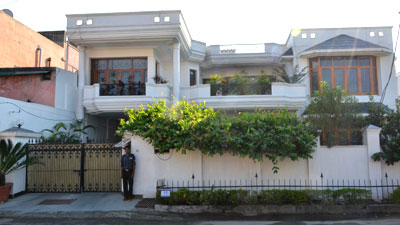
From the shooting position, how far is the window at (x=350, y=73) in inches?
619

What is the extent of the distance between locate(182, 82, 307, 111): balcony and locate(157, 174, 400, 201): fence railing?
618 cm

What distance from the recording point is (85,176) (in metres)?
10.8

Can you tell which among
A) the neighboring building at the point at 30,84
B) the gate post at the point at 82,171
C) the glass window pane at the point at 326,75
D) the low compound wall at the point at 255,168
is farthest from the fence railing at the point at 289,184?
the glass window pane at the point at 326,75

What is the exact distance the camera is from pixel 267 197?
331 inches

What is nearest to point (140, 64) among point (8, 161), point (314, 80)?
point (8, 161)

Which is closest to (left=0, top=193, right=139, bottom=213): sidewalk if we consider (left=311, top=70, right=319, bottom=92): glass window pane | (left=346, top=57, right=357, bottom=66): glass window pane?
(left=311, top=70, right=319, bottom=92): glass window pane

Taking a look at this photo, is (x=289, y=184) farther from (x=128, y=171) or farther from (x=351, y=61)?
(x=351, y=61)

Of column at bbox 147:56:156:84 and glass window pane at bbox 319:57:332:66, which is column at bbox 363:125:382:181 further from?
column at bbox 147:56:156:84

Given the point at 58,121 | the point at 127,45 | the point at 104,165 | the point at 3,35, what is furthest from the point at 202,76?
the point at 3,35

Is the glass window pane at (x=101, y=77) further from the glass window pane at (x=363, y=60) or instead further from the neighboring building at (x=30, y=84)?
the glass window pane at (x=363, y=60)

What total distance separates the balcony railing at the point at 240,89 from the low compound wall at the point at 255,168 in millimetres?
6440

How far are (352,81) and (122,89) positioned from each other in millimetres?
11415

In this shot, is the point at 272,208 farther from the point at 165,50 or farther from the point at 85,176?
the point at 165,50

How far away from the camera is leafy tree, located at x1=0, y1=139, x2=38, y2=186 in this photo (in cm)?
955
